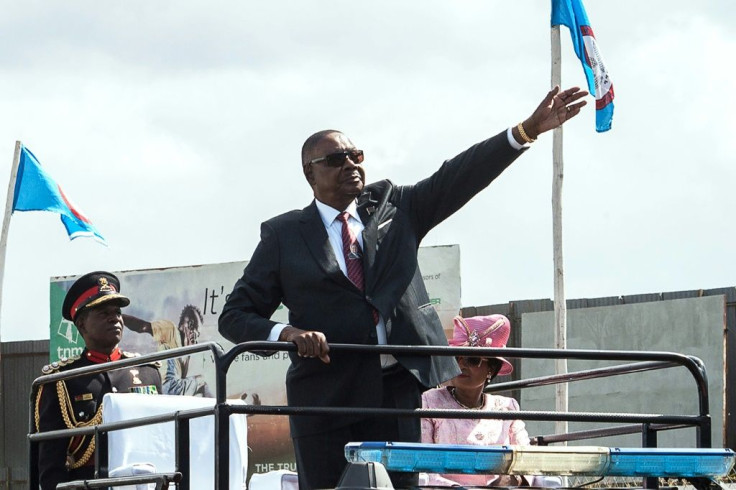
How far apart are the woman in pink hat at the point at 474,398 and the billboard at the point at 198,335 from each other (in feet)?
36.3

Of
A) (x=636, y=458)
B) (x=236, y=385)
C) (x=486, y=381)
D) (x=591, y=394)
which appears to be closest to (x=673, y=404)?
(x=591, y=394)

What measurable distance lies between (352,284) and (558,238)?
11.4m

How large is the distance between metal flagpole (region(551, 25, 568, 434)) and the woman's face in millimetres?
8691

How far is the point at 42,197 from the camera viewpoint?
19.7 m

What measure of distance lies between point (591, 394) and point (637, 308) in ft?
3.48

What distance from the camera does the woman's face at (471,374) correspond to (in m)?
7.15

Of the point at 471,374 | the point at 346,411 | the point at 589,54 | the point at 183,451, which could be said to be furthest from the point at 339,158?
the point at 589,54

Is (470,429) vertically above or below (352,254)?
below

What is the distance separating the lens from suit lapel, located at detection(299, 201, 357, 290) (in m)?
5.93

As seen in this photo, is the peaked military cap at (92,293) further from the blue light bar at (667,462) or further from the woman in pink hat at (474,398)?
the blue light bar at (667,462)

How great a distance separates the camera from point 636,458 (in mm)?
5020

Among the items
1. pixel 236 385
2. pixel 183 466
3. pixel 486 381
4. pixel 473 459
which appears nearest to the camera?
pixel 473 459

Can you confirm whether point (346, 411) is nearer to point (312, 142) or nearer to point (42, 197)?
point (312, 142)

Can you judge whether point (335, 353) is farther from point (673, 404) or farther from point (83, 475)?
point (673, 404)
